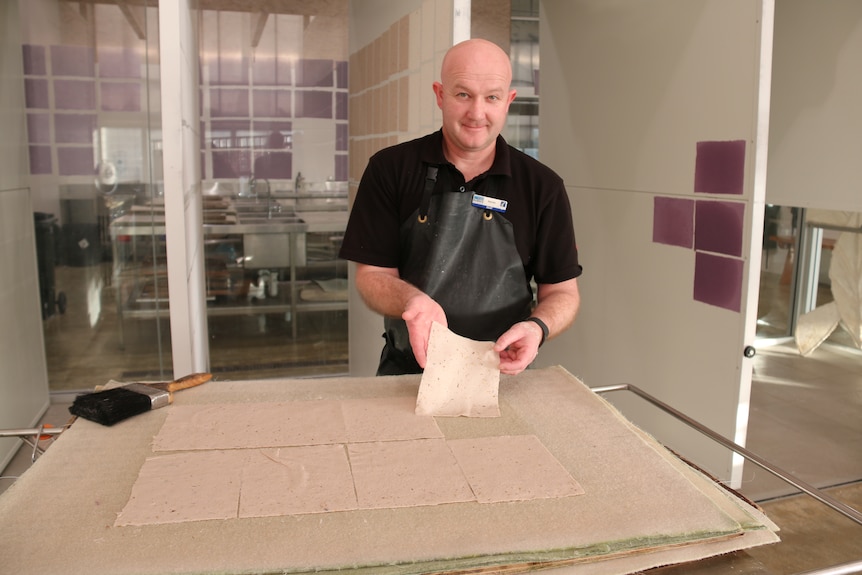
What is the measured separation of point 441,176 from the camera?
185 centimetres

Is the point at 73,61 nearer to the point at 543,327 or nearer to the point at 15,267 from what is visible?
the point at 15,267

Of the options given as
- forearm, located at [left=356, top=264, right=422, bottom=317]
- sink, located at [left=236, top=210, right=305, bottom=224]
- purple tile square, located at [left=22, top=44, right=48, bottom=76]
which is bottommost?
forearm, located at [left=356, top=264, right=422, bottom=317]

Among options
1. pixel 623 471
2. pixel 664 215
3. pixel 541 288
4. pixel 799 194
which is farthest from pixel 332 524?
pixel 799 194

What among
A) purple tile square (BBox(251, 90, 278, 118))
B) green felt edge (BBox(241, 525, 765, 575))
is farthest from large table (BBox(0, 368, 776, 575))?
purple tile square (BBox(251, 90, 278, 118))

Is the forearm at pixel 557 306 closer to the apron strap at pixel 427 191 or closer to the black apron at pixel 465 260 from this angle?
the black apron at pixel 465 260

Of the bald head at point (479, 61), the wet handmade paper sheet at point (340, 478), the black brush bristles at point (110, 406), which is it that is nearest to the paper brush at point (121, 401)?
the black brush bristles at point (110, 406)

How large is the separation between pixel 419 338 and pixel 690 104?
1720mm

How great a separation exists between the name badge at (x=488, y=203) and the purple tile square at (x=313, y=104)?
2494 mm

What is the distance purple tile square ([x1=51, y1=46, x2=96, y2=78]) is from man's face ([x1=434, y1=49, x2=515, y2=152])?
2.60 m

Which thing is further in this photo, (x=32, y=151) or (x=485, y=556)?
(x=32, y=151)

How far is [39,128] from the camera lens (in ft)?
11.9

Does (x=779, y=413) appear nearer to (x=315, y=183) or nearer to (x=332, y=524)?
(x=315, y=183)

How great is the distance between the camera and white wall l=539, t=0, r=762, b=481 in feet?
8.13

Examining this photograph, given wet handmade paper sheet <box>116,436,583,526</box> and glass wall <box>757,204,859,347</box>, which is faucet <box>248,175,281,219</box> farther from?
glass wall <box>757,204,859,347</box>
